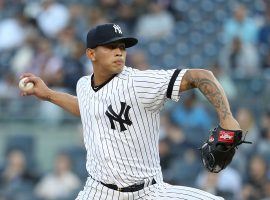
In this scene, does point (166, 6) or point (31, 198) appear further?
point (166, 6)

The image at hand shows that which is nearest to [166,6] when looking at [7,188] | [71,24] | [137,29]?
[137,29]

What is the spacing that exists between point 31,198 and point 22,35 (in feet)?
10.9

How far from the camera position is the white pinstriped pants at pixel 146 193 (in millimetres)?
5527

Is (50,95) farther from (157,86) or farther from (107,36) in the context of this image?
(157,86)

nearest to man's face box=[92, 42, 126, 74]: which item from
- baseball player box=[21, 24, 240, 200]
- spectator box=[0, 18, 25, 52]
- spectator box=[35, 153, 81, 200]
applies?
baseball player box=[21, 24, 240, 200]

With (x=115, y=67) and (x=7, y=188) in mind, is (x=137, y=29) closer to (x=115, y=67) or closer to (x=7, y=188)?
(x=7, y=188)

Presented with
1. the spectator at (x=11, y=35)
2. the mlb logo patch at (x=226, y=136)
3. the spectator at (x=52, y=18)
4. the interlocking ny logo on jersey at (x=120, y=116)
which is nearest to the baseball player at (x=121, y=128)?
the interlocking ny logo on jersey at (x=120, y=116)

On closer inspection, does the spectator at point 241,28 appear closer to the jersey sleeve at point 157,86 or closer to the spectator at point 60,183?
the spectator at point 60,183

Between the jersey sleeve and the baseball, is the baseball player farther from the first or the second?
the baseball

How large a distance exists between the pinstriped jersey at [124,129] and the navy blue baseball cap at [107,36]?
215 millimetres

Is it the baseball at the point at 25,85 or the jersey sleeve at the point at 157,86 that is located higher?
the baseball at the point at 25,85

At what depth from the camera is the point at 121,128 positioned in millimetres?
5586

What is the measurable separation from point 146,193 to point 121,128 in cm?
47

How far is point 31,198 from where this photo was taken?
10.4 metres
